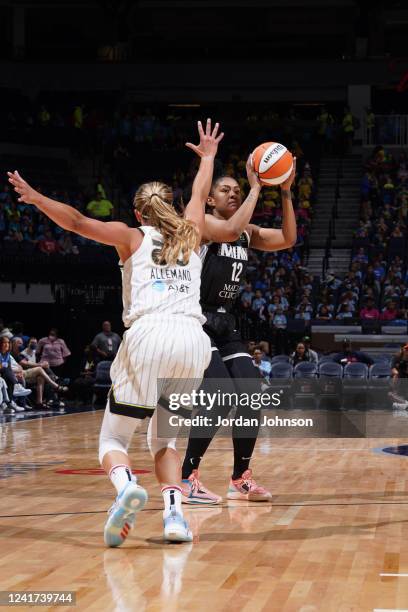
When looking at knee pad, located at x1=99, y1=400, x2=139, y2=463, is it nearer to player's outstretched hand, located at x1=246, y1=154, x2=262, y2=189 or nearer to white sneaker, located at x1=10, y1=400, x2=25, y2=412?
player's outstretched hand, located at x1=246, y1=154, x2=262, y2=189

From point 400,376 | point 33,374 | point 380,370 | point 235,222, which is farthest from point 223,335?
point 33,374

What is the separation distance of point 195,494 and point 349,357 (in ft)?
38.8

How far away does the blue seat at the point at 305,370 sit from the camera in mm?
17609

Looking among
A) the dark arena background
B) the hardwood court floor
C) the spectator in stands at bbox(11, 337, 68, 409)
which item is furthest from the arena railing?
the hardwood court floor

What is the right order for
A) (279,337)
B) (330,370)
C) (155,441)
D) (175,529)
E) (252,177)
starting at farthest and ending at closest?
(279,337)
(330,370)
(252,177)
(155,441)
(175,529)

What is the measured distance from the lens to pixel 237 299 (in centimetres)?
2183

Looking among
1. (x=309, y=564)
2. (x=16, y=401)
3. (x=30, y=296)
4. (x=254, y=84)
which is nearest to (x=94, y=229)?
(x=309, y=564)

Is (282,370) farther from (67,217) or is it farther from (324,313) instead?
(67,217)

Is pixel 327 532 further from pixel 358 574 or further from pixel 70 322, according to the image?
pixel 70 322

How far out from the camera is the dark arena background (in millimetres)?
4590

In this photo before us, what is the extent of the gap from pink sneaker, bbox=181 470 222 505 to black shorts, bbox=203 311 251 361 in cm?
83

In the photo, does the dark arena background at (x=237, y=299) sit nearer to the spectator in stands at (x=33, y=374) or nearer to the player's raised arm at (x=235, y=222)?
the spectator in stands at (x=33, y=374)

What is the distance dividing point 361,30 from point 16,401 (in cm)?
2004

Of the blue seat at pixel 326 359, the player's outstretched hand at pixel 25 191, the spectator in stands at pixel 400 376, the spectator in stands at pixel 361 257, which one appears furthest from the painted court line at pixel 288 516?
the spectator in stands at pixel 361 257
